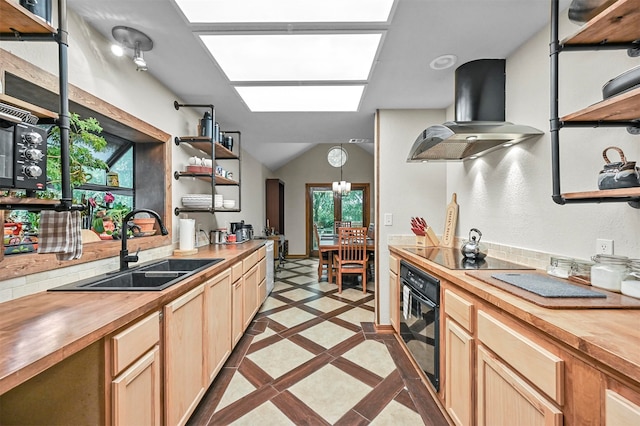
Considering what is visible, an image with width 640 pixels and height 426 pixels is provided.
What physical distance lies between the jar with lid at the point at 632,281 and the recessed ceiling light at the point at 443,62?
5.03 feet

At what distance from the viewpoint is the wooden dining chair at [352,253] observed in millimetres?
4082

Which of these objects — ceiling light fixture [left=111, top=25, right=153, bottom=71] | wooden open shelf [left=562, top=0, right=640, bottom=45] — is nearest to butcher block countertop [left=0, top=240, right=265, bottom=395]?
ceiling light fixture [left=111, top=25, right=153, bottom=71]

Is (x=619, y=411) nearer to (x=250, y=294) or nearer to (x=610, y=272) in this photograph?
(x=610, y=272)

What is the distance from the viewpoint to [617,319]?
32.4 inches

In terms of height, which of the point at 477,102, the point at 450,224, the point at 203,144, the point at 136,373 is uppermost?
the point at 477,102

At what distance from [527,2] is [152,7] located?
1947 mm

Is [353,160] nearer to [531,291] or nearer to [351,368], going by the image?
[351,368]

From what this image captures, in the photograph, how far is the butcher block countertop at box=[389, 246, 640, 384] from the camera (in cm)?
62

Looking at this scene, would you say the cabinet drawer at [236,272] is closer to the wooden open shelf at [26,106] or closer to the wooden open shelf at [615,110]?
the wooden open shelf at [26,106]

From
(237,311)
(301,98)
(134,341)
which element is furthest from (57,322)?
(301,98)

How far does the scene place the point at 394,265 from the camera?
2.55 metres

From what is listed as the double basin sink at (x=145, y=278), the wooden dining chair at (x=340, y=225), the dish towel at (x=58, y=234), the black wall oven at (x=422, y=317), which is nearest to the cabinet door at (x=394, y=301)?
the black wall oven at (x=422, y=317)

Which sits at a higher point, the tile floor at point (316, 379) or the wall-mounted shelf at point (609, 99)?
the wall-mounted shelf at point (609, 99)

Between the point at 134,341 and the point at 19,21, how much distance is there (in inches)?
47.6
